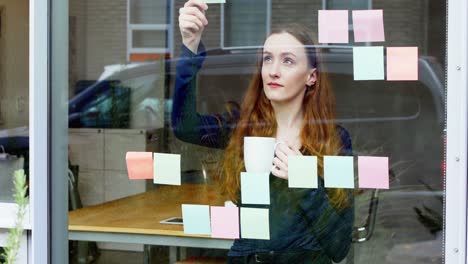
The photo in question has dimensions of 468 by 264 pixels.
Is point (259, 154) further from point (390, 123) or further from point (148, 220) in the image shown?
point (390, 123)

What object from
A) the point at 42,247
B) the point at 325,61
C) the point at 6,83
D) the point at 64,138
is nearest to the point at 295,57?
the point at 325,61

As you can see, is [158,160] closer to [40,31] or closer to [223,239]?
[223,239]

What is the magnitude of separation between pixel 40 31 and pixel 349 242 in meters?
1.33

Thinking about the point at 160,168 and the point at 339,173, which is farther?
the point at 160,168

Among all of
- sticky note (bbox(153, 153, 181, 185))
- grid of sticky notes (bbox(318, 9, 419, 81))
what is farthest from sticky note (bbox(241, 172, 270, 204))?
grid of sticky notes (bbox(318, 9, 419, 81))

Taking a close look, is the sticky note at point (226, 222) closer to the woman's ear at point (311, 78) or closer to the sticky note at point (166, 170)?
the sticky note at point (166, 170)

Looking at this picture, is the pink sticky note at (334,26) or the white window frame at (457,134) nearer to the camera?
the white window frame at (457,134)

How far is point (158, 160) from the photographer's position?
2.55m

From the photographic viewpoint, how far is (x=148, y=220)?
305 cm

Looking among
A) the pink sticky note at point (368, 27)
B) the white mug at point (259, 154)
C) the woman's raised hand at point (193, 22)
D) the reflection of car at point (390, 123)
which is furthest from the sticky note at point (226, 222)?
the pink sticky note at point (368, 27)

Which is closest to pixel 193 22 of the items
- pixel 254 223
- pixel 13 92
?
pixel 254 223

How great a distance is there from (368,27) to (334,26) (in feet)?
0.35

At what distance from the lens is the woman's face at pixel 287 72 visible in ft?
8.39

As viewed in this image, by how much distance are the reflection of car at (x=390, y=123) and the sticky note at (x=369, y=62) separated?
6 cm
